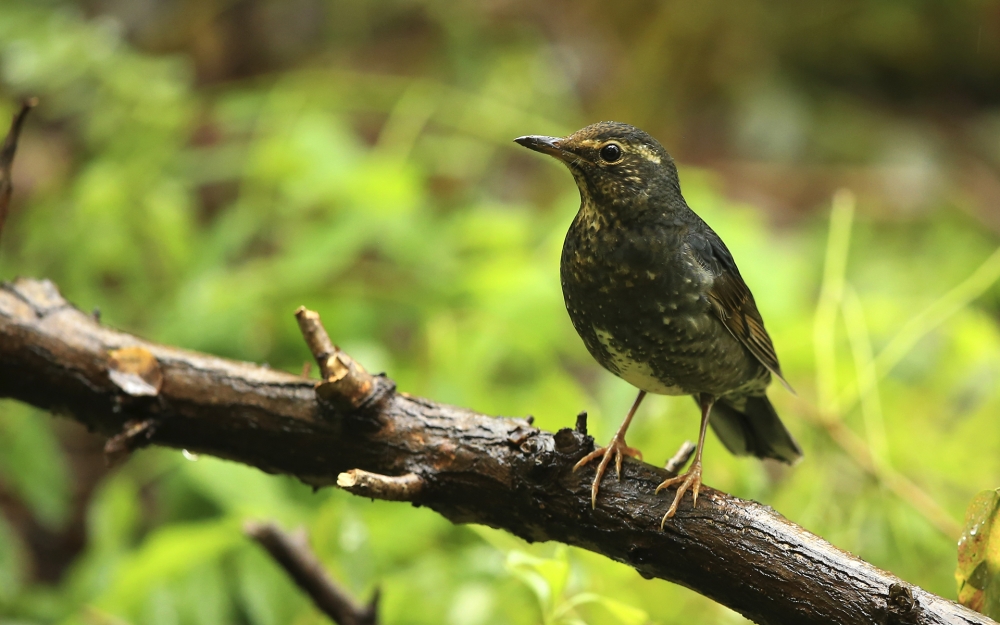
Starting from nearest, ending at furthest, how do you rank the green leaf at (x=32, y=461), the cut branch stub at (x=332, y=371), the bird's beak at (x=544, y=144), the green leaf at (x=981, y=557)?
the green leaf at (x=981, y=557) < the cut branch stub at (x=332, y=371) < the bird's beak at (x=544, y=144) < the green leaf at (x=32, y=461)

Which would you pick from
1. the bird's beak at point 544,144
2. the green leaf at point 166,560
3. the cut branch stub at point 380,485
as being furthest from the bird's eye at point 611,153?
the green leaf at point 166,560

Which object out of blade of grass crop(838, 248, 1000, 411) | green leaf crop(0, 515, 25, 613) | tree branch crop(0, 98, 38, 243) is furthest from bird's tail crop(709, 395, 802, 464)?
green leaf crop(0, 515, 25, 613)

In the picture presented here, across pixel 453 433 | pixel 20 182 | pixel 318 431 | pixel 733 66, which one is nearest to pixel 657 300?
pixel 453 433

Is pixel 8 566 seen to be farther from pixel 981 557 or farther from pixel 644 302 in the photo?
pixel 981 557

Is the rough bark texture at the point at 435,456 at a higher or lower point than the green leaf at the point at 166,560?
higher

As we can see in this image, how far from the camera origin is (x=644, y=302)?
8.04 ft

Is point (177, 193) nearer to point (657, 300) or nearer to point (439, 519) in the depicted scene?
point (439, 519)

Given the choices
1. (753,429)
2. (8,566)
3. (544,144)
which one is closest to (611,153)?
(544,144)

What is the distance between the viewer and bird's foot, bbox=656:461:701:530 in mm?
2094

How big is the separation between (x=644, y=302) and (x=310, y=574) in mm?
1286

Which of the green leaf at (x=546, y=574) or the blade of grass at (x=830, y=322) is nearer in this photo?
the green leaf at (x=546, y=574)

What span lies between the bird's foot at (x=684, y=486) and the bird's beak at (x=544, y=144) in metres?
0.92

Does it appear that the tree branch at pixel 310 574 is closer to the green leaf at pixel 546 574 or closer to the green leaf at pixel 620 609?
the green leaf at pixel 546 574

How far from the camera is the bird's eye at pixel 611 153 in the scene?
252 cm
